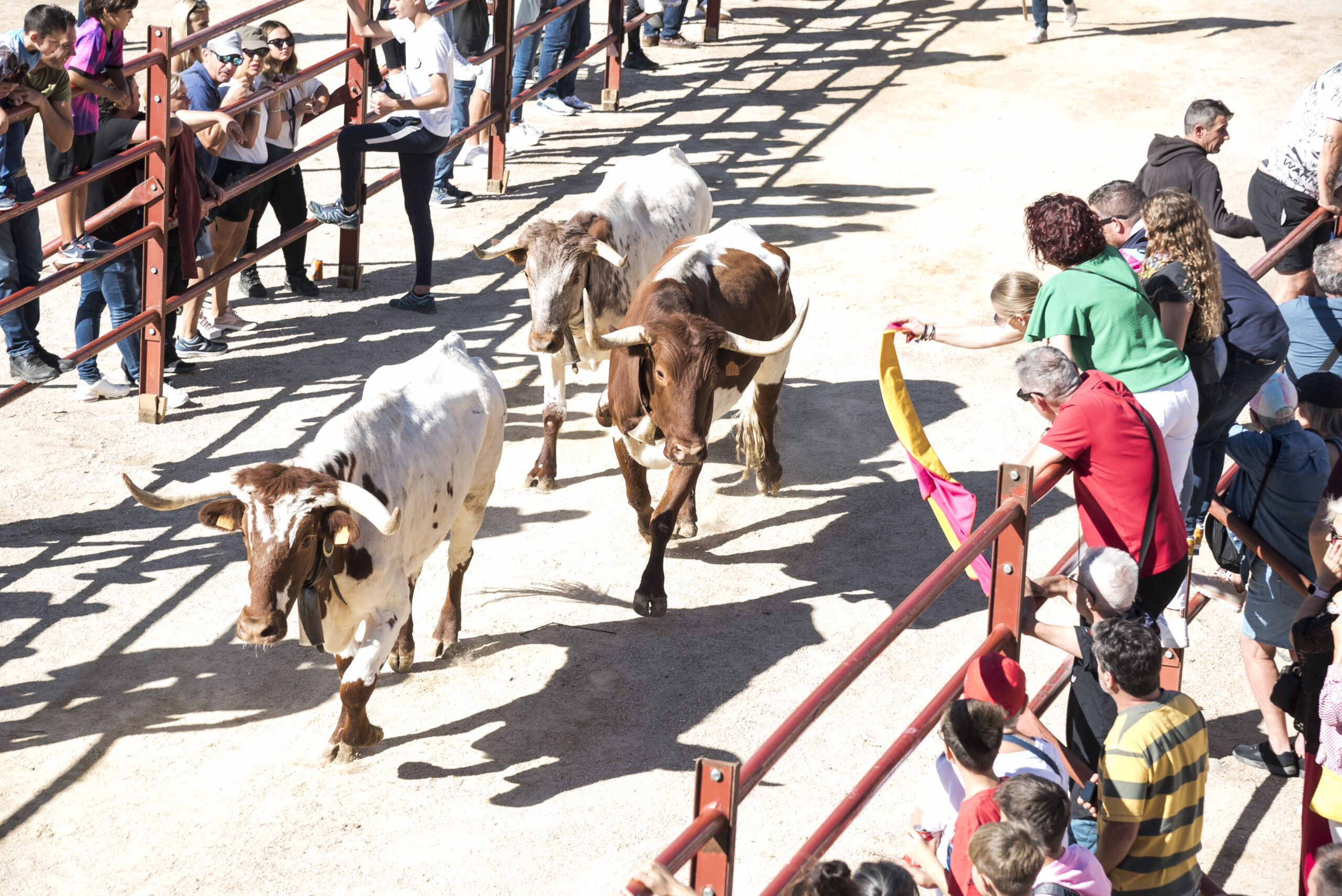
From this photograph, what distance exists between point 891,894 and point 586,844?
1994 millimetres

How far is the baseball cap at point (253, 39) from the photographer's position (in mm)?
8164

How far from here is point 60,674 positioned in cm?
557

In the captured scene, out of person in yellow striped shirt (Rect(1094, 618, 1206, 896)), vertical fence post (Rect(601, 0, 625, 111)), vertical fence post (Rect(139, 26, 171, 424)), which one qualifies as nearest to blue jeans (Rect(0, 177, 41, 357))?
vertical fence post (Rect(139, 26, 171, 424))

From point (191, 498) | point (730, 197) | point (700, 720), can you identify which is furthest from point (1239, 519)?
point (730, 197)

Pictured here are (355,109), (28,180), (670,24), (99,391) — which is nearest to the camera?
(28,180)

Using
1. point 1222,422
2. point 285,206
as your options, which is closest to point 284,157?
point 285,206

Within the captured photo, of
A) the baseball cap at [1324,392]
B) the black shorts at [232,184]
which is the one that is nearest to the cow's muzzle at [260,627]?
the baseball cap at [1324,392]

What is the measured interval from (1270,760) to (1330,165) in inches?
151

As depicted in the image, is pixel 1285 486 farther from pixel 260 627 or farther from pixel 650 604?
pixel 260 627

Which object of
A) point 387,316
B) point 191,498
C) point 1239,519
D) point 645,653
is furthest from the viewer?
point 387,316

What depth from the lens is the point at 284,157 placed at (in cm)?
877

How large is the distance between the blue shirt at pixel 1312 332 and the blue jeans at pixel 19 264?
637cm

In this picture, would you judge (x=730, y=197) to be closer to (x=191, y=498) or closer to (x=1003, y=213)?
(x=1003, y=213)

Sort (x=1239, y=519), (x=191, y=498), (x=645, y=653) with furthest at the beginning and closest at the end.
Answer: (x=645, y=653) → (x=1239, y=519) → (x=191, y=498)
